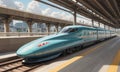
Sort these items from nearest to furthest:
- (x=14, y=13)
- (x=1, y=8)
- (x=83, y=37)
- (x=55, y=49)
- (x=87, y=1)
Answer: (x=55, y=49)
(x=83, y=37)
(x=87, y=1)
(x=1, y=8)
(x=14, y=13)

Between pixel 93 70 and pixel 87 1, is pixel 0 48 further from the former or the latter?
pixel 87 1

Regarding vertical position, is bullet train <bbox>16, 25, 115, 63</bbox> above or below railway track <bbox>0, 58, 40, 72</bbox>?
above

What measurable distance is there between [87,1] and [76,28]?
558 inches

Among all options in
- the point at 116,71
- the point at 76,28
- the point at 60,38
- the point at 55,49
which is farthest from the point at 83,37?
the point at 116,71

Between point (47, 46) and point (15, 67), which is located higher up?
point (47, 46)

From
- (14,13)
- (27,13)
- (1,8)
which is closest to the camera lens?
(1,8)

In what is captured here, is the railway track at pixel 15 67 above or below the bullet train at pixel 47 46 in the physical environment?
below

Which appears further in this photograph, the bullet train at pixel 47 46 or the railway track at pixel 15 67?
the bullet train at pixel 47 46

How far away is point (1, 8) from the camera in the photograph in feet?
105

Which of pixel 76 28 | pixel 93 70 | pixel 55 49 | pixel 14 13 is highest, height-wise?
pixel 14 13

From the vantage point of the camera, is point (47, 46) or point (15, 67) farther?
point (47, 46)

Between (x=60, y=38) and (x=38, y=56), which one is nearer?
(x=38, y=56)

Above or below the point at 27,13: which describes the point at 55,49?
below

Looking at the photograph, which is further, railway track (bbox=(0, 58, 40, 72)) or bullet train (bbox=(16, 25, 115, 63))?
bullet train (bbox=(16, 25, 115, 63))
